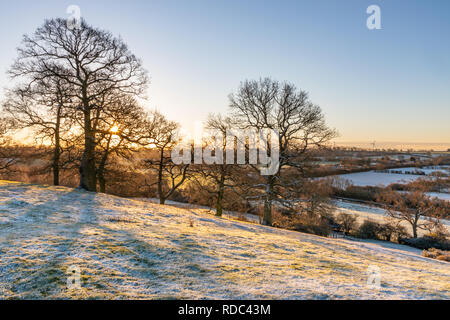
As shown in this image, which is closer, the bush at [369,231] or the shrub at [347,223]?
the bush at [369,231]

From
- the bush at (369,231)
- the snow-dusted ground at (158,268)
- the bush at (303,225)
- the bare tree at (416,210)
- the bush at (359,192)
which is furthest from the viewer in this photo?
the bush at (359,192)

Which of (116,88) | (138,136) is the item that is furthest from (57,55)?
(138,136)

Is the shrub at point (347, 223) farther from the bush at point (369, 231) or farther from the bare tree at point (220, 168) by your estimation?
the bare tree at point (220, 168)

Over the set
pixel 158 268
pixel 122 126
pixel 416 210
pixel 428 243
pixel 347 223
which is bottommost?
pixel 428 243

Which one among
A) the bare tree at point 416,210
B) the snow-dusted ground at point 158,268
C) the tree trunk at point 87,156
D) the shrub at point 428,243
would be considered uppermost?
the tree trunk at point 87,156

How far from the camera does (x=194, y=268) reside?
3.93 metres

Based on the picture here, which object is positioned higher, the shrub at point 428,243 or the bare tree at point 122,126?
the bare tree at point 122,126

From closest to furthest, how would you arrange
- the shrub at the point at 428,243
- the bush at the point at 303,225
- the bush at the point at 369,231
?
the shrub at the point at 428,243 < the bush at the point at 303,225 < the bush at the point at 369,231

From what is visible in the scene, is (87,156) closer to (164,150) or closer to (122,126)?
(122,126)

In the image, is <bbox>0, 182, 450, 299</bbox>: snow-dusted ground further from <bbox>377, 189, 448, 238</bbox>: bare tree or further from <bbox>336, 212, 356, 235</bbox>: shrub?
<bbox>377, 189, 448, 238</bbox>: bare tree

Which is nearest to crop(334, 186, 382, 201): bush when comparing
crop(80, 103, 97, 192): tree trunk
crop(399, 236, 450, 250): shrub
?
crop(399, 236, 450, 250): shrub

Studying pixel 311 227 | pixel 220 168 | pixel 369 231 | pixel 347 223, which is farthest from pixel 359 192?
pixel 220 168

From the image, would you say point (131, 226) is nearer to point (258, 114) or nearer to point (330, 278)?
point (330, 278)

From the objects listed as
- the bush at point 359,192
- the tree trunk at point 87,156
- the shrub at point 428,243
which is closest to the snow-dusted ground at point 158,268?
the tree trunk at point 87,156
